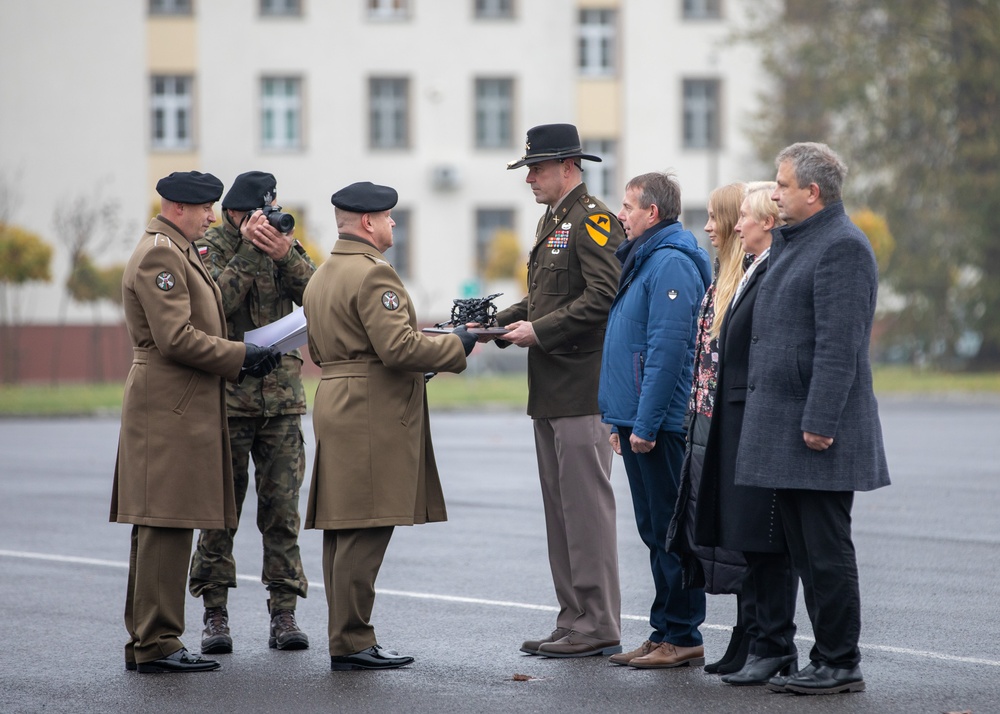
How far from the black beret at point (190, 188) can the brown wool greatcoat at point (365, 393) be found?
2.17 ft

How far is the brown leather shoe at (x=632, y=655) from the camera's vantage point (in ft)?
21.8

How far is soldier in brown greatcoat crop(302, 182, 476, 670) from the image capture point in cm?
654

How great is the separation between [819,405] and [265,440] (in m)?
2.86

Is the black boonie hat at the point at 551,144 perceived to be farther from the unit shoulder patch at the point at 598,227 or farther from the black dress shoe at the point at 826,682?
the black dress shoe at the point at 826,682

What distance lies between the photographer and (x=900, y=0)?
1423 inches

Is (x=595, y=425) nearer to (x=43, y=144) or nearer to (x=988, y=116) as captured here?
(x=988, y=116)

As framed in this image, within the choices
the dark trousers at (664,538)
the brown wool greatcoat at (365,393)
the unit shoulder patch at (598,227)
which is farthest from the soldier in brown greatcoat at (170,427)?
the dark trousers at (664,538)

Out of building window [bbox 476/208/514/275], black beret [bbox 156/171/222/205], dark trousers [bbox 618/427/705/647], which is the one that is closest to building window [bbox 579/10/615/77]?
building window [bbox 476/208/514/275]

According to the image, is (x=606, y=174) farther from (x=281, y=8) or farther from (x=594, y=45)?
(x=281, y=8)

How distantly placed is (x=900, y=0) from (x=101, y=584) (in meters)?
31.6

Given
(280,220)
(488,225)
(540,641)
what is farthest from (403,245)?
(540,641)

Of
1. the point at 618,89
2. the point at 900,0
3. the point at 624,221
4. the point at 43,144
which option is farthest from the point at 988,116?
the point at 624,221

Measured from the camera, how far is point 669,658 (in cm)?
658

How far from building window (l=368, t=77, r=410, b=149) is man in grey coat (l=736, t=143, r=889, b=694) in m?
37.3
